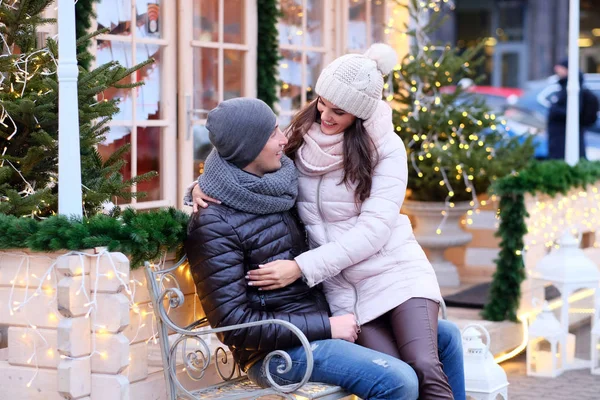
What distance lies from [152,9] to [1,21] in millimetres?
2160

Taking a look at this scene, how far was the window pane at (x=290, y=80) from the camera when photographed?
24.2ft

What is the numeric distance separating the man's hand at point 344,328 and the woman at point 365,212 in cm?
→ 12

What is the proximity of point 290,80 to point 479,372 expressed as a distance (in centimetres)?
354

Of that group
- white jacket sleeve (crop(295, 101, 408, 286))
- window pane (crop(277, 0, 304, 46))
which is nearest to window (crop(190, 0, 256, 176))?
window pane (crop(277, 0, 304, 46))

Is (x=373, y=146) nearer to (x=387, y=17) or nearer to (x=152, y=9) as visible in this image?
(x=152, y=9)

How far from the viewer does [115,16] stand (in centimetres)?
588

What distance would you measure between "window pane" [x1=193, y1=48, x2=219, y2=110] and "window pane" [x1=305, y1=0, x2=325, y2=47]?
3.76 ft

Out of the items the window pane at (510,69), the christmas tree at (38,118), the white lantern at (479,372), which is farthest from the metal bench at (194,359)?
the window pane at (510,69)

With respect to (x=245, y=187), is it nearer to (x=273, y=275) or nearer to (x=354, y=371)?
(x=273, y=275)

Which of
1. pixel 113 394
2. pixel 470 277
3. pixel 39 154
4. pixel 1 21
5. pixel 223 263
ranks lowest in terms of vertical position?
pixel 470 277

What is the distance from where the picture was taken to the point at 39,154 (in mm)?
3861

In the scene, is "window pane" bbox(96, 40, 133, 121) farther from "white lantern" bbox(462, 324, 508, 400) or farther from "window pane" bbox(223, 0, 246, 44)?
"white lantern" bbox(462, 324, 508, 400)

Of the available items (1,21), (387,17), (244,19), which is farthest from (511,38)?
(1,21)

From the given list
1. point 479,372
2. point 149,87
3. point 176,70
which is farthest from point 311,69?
point 479,372
